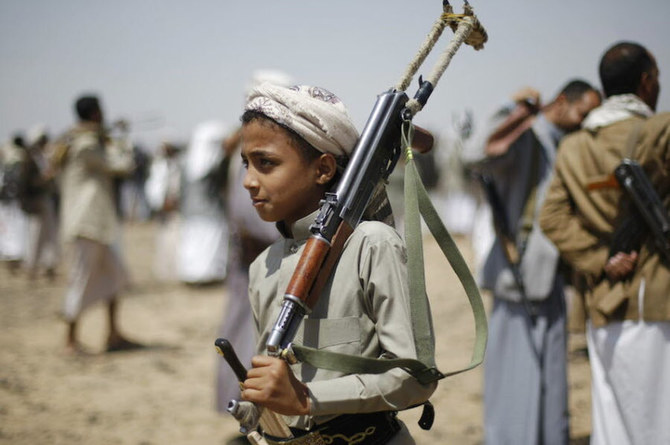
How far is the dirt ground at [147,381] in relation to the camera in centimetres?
479

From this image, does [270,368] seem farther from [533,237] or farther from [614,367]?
[533,237]

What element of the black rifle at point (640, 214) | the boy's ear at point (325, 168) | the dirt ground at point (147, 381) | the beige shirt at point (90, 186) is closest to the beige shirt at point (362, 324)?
the boy's ear at point (325, 168)

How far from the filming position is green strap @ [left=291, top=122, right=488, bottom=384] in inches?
63.3

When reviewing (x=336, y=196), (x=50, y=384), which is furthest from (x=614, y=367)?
(x=50, y=384)

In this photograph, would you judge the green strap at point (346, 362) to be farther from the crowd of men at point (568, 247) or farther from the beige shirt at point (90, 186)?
the beige shirt at point (90, 186)

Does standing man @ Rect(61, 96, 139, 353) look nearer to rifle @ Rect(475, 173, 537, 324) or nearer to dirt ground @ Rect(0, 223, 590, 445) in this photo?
dirt ground @ Rect(0, 223, 590, 445)

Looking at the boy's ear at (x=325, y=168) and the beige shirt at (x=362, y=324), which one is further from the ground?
the boy's ear at (x=325, y=168)

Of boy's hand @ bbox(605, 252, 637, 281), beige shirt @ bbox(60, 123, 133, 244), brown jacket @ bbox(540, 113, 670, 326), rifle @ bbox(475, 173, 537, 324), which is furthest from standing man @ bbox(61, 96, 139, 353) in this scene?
boy's hand @ bbox(605, 252, 637, 281)

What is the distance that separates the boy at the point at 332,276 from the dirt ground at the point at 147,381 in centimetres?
291

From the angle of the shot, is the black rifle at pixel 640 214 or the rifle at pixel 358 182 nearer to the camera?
the rifle at pixel 358 182

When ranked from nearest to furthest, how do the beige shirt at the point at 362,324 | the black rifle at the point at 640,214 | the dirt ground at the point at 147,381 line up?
1. the beige shirt at the point at 362,324
2. the black rifle at the point at 640,214
3. the dirt ground at the point at 147,381

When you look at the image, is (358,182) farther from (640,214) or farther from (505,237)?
(505,237)

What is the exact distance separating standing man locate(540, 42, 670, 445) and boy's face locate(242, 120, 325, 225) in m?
1.57

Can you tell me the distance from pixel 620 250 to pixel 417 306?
1.50 meters
